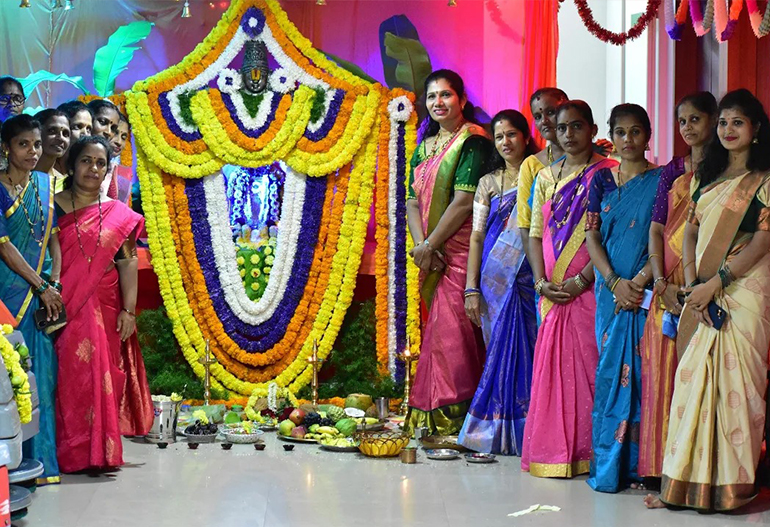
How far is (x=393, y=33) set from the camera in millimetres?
8469

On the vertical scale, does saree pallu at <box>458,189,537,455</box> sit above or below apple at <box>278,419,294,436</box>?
above

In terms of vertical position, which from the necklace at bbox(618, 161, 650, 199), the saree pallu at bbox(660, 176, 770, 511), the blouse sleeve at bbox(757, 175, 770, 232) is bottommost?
the saree pallu at bbox(660, 176, 770, 511)

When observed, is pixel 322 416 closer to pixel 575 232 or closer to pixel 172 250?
pixel 172 250

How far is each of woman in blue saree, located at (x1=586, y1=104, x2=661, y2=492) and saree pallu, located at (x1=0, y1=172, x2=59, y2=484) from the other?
2.71 m

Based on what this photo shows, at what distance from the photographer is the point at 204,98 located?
321 inches

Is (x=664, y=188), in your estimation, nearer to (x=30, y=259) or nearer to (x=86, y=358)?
(x=86, y=358)

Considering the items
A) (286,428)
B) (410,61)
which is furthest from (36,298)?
(410,61)

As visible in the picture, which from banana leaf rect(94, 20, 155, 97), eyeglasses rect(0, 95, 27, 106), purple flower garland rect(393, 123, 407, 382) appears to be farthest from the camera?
banana leaf rect(94, 20, 155, 97)

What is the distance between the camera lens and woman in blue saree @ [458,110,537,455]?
6.50 m

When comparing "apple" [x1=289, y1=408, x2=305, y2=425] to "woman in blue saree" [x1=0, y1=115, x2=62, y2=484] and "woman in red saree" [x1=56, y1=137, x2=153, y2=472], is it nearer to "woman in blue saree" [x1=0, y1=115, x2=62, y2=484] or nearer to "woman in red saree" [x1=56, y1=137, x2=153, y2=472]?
"woman in red saree" [x1=56, y1=137, x2=153, y2=472]

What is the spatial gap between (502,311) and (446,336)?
52cm

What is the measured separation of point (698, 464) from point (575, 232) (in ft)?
4.82

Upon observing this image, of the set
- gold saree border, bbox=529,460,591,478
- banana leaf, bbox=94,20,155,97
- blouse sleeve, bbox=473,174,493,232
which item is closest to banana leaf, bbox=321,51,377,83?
banana leaf, bbox=94,20,155,97

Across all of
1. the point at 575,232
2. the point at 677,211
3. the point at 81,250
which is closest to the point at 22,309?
the point at 81,250
